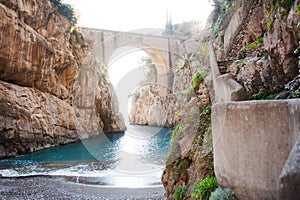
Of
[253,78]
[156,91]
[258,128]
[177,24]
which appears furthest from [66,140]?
[177,24]

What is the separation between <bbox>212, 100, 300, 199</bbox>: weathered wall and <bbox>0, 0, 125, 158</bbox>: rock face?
558 inches

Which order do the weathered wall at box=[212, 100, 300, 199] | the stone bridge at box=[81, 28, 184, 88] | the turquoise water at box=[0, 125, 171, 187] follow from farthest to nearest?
the stone bridge at box=[81, 28, 184, 88], the turquoise water at box=[0, 125, 171, 187], the weathered wall at box=[212, 100, 300, 199]

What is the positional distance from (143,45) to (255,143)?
3159 cm

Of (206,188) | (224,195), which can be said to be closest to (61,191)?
(206,188)

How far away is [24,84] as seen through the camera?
16.2 metres

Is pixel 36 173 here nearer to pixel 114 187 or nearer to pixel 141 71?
pixel 114 187

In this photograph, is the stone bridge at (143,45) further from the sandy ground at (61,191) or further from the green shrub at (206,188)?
the green shrub at (206,188)

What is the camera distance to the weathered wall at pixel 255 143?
259 cm

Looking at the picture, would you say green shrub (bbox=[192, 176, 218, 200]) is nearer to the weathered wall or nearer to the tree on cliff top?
the weathered wall

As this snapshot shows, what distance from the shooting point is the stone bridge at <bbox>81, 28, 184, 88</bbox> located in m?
28.7

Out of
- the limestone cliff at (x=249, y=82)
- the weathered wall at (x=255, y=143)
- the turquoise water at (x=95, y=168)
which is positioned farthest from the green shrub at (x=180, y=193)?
the turquoise water at (x=95, y=168)

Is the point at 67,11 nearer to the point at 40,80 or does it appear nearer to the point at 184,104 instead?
the point at 40,80

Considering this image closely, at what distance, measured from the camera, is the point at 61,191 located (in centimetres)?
745

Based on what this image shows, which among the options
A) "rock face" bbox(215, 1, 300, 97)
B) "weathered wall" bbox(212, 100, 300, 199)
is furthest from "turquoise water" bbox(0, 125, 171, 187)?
"weathered wall" bbox(212, 100, 300, 199)
